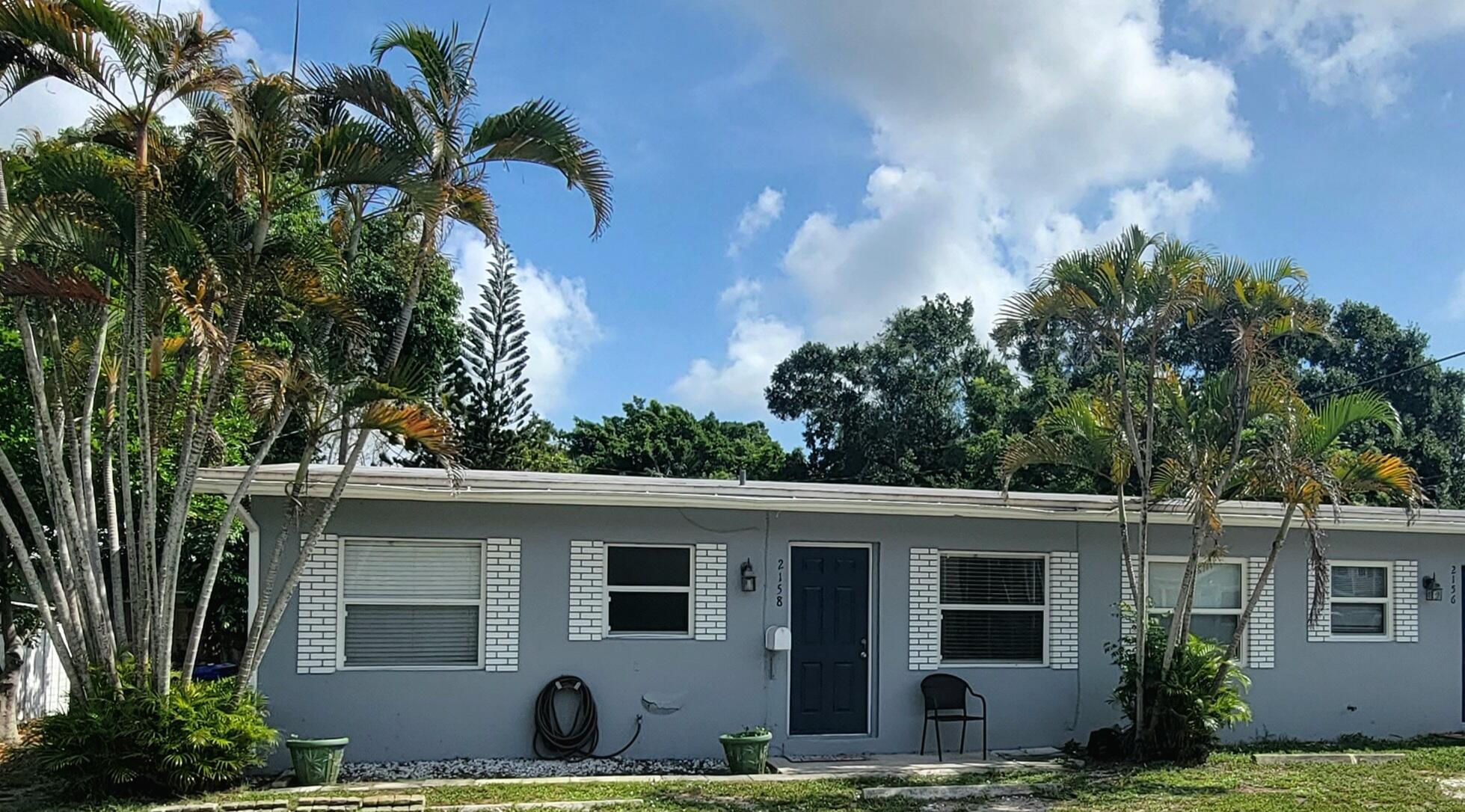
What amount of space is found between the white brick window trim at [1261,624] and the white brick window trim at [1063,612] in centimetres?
186

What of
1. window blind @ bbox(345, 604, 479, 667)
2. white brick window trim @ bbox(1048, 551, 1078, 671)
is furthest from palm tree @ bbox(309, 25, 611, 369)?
white brick window trim @ bbox(1048, 551, 1078, 671)

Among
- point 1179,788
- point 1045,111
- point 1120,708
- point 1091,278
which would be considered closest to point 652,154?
point 1045,111

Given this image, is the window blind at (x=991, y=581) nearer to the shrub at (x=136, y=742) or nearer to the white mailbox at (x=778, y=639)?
the white mailbox at (x=778, y=639)

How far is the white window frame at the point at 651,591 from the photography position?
1002cm

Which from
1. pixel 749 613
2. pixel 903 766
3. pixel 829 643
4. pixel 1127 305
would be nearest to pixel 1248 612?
pixel 1127 305

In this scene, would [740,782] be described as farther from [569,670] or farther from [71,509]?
[71,509]

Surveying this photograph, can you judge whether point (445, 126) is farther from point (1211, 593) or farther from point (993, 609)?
point (1211, 593)

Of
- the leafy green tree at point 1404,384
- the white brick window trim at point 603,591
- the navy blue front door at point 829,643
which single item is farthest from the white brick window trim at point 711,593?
the leafy green tree at point 1404,384

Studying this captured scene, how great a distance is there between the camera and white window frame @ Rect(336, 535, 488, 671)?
31.1 feet

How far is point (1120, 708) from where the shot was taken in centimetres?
1114

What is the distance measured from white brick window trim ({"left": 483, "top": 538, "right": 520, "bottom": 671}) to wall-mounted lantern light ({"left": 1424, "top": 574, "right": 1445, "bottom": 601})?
9.16 meters

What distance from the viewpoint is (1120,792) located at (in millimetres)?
8617

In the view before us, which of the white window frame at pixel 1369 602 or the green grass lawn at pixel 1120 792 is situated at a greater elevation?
the white window frame at pixel 1369 602

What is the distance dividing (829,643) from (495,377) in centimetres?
1569
